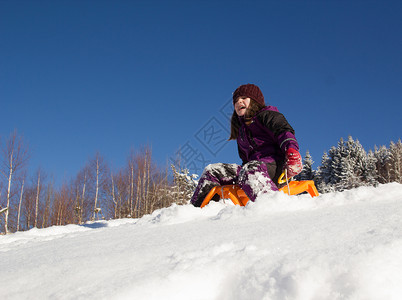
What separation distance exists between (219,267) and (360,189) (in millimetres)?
Answer: 1071

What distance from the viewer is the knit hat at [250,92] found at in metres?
2.63

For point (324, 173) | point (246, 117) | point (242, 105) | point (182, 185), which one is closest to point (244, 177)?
point (246, 117)

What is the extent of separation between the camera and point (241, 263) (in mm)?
806

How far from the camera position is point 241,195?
2.45 m

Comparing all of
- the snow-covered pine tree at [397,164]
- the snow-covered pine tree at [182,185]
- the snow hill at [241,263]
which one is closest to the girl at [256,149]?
the snow hill at [241,263]

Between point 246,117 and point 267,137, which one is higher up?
point 246,117

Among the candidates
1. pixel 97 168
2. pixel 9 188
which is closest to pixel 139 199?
pixel 97 168

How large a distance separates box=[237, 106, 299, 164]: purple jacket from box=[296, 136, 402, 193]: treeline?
2251 cm

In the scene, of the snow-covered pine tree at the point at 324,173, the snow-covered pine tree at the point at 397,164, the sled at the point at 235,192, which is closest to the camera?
the sled at the point at 235,192

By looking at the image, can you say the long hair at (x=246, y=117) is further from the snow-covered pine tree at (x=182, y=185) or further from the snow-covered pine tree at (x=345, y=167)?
the snow-covered pine tree at (x=345, y=167)

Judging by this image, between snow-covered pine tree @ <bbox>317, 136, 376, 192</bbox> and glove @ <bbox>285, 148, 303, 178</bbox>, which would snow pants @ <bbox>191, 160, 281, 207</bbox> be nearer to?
glove @ <bbox>285, 148, 303, 178</bbox>

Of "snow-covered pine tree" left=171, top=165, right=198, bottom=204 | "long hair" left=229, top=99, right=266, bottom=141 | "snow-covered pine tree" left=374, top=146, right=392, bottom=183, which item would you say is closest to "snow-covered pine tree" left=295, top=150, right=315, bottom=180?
"snow-covered pine tree" left=374, top=146, right=392, bottom=183

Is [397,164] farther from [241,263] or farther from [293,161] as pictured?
[241,263]

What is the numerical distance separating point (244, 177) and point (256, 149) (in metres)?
0.35
